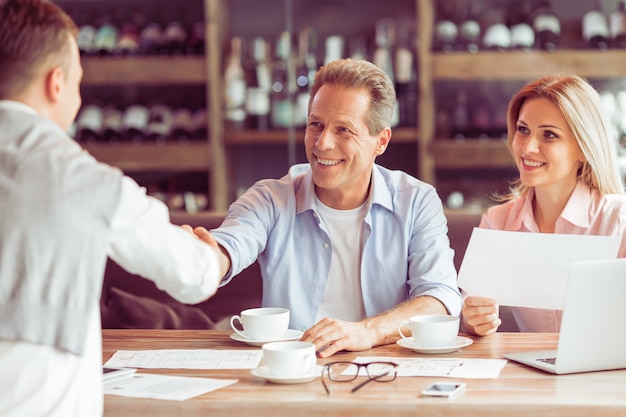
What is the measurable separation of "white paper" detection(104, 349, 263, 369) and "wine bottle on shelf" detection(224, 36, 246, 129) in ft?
8.22

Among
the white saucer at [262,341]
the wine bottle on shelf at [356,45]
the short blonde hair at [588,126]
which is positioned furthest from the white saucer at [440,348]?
the wine bottle on shelf at [356,45]

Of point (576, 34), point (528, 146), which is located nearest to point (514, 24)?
point (576, 34)

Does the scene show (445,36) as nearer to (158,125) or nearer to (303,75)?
(303,75)

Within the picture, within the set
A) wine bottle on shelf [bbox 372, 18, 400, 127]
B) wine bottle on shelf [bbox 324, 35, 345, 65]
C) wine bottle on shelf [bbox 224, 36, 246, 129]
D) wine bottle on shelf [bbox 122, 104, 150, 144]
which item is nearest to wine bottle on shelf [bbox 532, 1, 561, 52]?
wine bottle on shelf [bbox 372, 18, 400, 127]

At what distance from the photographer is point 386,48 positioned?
4.18 meters

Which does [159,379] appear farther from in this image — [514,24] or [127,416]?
[514,24]

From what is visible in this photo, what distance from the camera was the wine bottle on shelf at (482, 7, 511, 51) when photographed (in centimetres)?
410

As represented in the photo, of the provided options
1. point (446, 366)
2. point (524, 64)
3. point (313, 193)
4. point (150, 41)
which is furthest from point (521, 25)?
point (446, 366)

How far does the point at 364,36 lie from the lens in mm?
4297

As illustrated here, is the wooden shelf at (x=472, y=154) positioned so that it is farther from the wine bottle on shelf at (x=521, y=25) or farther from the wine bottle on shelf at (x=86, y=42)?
the wine bottle on shelf at (x=86, y=42)

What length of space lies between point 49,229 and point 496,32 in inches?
130

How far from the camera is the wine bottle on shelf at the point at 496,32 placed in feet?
13.5

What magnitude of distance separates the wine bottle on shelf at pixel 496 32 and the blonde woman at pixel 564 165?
67.0 inches

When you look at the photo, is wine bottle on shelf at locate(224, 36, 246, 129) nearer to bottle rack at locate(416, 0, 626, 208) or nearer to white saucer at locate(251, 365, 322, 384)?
bottle rack at locate(416, 0, 626, 208)
